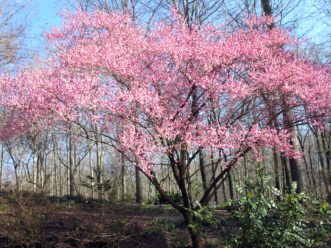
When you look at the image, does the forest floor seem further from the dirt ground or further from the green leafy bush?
the green leafy bush

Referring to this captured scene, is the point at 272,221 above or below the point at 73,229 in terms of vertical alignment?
above

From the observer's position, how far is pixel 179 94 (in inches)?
240

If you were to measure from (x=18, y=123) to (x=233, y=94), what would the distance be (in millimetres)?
3606

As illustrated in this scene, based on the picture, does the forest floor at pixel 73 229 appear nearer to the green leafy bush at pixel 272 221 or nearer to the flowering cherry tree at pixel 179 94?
the flowering cherry tree at pixel 179 94

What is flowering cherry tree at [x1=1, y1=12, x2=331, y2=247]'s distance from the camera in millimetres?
5492

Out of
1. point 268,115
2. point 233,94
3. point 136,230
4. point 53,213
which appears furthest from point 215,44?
point 53,213

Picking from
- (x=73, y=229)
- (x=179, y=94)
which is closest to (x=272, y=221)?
(x=179, y=94)

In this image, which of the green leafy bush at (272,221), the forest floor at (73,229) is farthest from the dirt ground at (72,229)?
the green leafy bush at (272,221)

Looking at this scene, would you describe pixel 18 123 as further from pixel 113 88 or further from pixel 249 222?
pixel 249 222

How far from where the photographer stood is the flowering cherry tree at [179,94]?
5492mm

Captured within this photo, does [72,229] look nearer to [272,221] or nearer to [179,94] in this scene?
[179,94]

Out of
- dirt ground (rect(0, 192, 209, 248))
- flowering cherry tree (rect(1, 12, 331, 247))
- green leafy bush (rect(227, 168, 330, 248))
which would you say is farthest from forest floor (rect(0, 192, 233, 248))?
green leafy bush (rect(227, 168, 330, 248))

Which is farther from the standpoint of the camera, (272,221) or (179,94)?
(179,94)

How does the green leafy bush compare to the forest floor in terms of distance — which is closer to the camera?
the green leafy bush
